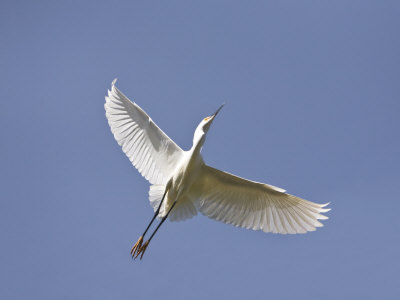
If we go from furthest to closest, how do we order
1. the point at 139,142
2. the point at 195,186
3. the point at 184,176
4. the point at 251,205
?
the point at 139,142 < the point at 195,186 < the point at 251,205 < the point at 184,176

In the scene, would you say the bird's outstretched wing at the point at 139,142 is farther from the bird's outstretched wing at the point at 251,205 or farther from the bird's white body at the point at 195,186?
the bird's outstretched wing at the point at 251,205

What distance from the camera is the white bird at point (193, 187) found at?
11.0m

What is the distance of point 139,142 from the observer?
11625mm

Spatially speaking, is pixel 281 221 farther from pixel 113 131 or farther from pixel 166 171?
pixel 113 131

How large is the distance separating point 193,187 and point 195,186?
4 cm

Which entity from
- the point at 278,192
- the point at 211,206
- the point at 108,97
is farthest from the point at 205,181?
the point at 108,97

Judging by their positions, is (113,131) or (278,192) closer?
(278,192)

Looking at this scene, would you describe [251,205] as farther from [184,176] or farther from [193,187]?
[184,176]

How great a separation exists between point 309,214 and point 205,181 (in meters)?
1.96

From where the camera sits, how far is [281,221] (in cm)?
1107

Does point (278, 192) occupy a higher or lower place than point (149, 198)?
higher

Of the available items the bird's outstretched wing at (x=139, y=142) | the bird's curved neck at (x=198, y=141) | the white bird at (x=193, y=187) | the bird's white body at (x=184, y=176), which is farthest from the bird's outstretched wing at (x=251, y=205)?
the bird's outstretched wing at (x=139, y=142)

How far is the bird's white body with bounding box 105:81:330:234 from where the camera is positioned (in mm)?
10953

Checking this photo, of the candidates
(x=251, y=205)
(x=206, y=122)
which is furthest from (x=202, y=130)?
(x=251, y=205)
